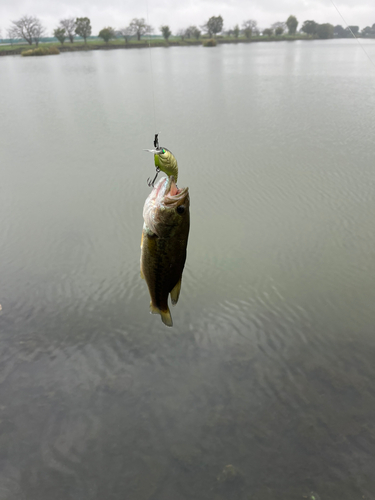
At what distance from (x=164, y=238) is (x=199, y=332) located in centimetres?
253

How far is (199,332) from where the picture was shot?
462 centimetres

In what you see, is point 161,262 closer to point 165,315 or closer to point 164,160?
point 165,315

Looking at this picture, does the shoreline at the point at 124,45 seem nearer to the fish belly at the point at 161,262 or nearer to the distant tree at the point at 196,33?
the distant tree at the point at 196,33

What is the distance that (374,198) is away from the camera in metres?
7.70

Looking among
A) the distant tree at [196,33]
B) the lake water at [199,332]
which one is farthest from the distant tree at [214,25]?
the lake water at [199,332]

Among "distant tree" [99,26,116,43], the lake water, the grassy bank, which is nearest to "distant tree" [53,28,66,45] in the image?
the grassy bank

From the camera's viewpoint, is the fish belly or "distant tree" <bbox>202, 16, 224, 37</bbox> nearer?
the fish belly

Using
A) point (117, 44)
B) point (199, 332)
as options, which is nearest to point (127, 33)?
point (117, 44)

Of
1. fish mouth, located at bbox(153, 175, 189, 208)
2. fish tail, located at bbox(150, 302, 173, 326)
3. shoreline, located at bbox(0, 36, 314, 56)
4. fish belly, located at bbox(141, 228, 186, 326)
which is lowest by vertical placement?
fish tail, located at bbox(150, 302, 173, 326)

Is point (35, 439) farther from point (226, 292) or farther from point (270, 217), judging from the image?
point (270, 217)

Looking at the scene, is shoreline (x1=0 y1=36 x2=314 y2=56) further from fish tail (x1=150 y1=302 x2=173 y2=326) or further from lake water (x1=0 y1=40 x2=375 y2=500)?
fish tail (x1=150 y1=302 x2=173 y2=326)

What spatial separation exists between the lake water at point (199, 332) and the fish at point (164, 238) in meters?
1.70

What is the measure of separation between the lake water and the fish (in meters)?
1.70

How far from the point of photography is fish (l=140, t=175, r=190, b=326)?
89.5 inches
